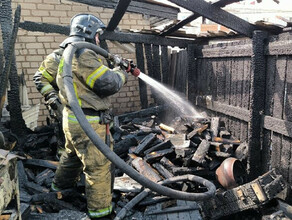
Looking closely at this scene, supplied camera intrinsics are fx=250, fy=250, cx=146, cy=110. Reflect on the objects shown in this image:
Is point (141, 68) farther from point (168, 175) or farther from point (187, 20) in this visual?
point (168, 175)

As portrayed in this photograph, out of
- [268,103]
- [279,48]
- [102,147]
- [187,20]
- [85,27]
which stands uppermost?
[187,20]

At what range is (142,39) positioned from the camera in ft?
22.0

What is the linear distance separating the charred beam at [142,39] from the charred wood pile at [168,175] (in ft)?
6.99

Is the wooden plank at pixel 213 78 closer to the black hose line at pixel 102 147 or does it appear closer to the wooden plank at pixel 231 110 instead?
the wooden plank at pixel 231 110

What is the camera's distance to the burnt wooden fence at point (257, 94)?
13.2 feet

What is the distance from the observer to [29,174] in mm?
4684

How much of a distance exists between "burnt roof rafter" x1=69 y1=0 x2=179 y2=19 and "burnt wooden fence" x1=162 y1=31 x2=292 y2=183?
3391mm

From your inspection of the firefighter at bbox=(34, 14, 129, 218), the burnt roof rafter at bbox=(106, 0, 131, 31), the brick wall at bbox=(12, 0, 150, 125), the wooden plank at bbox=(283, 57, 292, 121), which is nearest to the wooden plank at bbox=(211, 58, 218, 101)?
the wooden plank at bbox=(283, 57, 292, 121)

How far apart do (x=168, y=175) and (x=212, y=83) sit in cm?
275

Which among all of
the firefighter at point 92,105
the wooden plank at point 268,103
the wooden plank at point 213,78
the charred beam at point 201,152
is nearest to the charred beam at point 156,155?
the charred beam at point 201,152

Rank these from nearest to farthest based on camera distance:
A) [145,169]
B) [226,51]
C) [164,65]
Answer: [145,169] → [226,51] → [164,65]

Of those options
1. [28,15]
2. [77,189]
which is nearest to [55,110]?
[77,189]

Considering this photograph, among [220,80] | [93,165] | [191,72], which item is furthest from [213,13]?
[191,72]

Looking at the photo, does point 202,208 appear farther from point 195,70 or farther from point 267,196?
point 195,70
